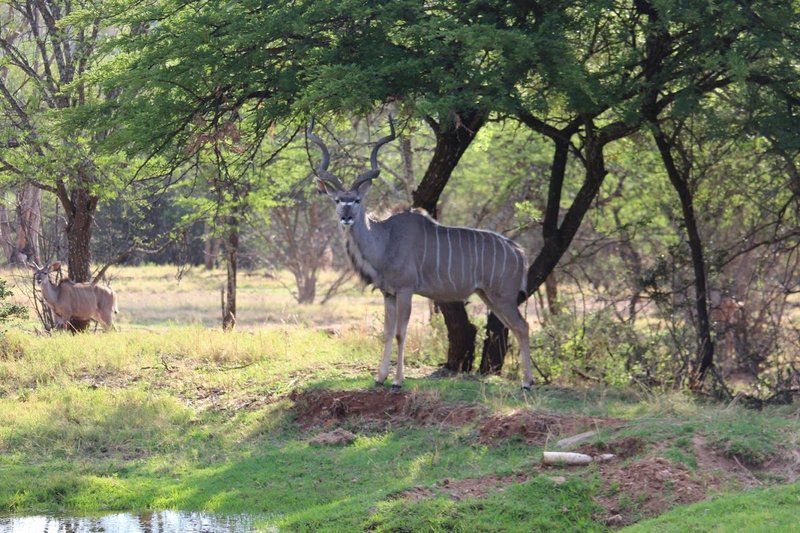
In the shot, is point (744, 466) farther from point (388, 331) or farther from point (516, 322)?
point (388, 331)

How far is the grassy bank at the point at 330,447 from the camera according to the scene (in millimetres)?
7098

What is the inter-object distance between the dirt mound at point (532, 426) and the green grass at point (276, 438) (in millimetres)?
114

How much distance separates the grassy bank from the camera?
23.3 ft

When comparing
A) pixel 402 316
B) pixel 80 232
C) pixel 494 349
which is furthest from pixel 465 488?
pixel 80 232

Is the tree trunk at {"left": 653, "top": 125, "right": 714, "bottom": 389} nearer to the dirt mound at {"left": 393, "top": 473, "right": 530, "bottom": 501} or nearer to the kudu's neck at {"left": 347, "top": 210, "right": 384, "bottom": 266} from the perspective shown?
the kudu's neck at {"left": 347, "top": 210, "right": 384, "bottom": 266}

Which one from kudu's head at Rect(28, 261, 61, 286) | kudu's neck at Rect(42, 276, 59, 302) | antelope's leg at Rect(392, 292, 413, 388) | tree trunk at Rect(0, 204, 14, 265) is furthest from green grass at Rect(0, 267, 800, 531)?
tree trunk at Rect(0, 204, 14, 265)

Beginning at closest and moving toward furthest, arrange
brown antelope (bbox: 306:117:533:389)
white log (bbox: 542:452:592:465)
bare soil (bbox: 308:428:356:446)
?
white log (bbox: 542:452:592:465) < bare soil (bbox: 308:428:356:446) < brown antelope (bbox: 306:117:533:389)

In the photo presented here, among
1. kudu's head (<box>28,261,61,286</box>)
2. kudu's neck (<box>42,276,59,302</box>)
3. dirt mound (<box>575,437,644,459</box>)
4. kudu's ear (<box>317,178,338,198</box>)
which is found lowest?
dirt mound (<box>575,437,644,459</box>)

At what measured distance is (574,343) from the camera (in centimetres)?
1257

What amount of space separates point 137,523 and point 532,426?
10.3 feet

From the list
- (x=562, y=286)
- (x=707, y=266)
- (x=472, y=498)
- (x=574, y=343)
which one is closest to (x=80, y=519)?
(x=472, y=498)

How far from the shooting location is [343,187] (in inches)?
417

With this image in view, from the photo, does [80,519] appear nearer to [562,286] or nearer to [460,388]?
[460,388]

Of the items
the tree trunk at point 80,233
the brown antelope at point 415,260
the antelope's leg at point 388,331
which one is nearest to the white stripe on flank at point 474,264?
the brown antelope at point 415,260
